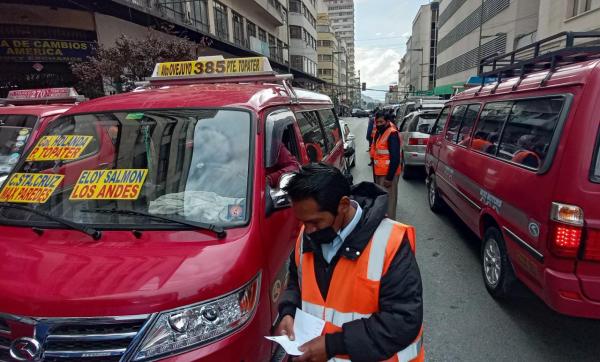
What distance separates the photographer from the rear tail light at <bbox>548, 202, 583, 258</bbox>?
252 cm

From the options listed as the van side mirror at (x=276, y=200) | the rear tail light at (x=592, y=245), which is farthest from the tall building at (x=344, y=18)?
the van side mirror at (x=276, y=200)

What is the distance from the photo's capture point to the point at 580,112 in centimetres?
261

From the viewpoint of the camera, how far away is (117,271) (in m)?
1.80

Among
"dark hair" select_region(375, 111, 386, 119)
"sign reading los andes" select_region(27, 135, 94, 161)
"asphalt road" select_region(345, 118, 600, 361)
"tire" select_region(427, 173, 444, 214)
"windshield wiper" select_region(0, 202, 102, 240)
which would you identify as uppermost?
"dark hair" select_region(375, 111, 386, 119)

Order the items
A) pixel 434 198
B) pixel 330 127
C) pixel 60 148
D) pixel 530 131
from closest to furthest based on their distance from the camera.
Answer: pixel 60 148
pixel 530 131
pixel 330 127
pixel 434 198

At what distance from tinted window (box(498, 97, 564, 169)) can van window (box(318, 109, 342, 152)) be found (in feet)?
7.21

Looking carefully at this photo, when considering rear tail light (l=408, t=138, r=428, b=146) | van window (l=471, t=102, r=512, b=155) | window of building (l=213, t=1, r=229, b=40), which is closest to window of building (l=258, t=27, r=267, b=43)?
window of building (l=213, t=1, r=229, b=40)

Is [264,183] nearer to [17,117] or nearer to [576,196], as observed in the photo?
[576,196]

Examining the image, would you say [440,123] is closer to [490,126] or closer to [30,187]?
[490,126]

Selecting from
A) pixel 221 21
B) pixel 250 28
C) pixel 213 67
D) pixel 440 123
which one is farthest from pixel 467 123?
pixel 250 28

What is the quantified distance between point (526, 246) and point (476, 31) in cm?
4149

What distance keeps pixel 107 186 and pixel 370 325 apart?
1802 millimetres

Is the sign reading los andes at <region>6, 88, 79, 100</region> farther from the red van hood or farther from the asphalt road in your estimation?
the asphalt road

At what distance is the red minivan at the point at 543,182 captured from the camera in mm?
2537
